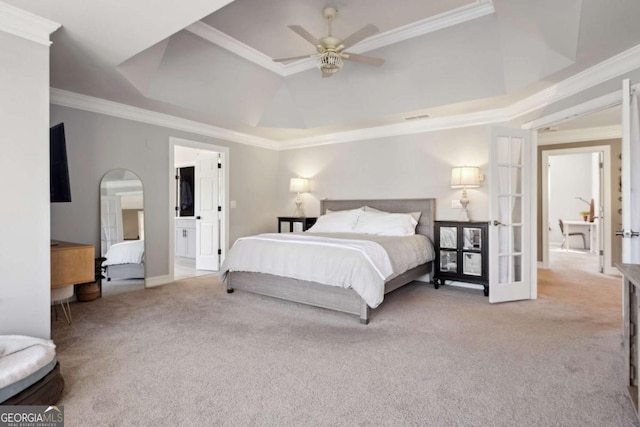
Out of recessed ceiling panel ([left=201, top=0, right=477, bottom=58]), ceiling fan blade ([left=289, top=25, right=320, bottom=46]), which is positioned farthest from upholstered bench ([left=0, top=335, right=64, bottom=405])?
recessed ceiling panel ([left=201, top=0, right=477, bottom=58])

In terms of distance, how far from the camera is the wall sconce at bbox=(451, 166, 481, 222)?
445 cm

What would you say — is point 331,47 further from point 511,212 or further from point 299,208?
point 299,208

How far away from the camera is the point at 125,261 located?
4.39 meters

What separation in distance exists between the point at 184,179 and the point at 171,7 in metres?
5.13

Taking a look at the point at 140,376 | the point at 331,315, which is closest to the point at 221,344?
the point at 140,376

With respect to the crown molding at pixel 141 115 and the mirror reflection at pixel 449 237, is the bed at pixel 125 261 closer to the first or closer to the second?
the crown molding at pixel 141 115

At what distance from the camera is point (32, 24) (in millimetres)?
2316

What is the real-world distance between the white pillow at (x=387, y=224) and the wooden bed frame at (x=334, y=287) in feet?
0.91

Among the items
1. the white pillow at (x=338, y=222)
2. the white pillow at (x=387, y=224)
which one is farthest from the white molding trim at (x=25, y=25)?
the white pillow at (x=387, y=224)

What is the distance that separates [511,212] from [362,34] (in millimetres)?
2723

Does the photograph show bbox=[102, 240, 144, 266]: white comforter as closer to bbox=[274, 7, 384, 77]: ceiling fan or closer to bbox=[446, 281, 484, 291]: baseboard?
bbox=[274, 7, 384, 77]: ceiling fan

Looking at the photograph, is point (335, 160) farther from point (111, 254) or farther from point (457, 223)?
point (111, 254)

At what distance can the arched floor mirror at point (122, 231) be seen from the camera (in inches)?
165

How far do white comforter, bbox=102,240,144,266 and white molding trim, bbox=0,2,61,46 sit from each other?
2581 mm
